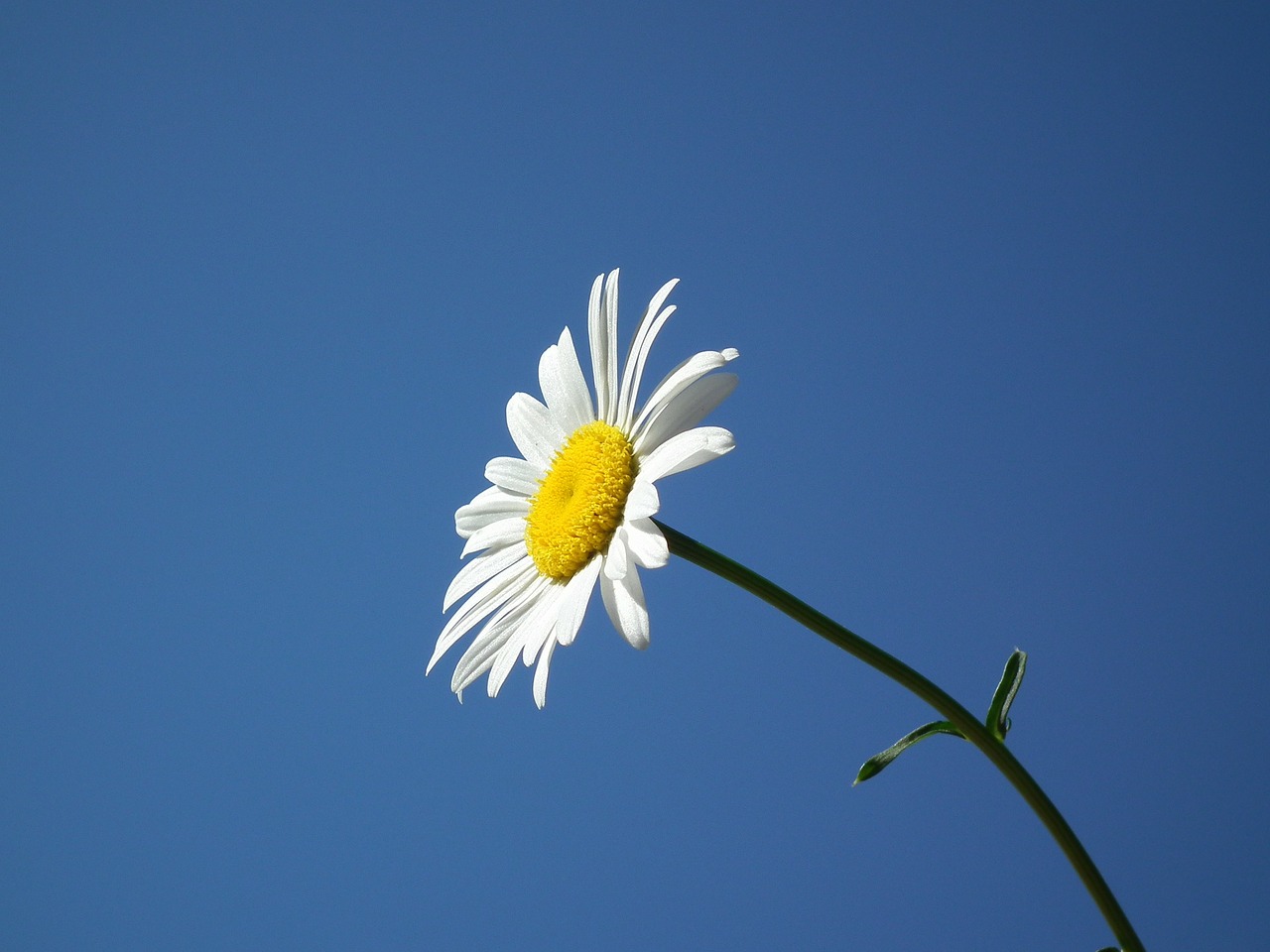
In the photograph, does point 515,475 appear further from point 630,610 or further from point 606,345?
point 630,610

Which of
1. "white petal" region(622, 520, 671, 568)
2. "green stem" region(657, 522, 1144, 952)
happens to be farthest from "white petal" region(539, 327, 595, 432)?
"green stem" region(657, 522, 1144, 952)

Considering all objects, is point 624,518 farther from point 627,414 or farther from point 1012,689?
point 1012,689

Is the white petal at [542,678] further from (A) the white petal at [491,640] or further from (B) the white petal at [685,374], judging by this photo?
(B) the white petal at [685,374]

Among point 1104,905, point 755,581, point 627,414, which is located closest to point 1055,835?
point 1104,905

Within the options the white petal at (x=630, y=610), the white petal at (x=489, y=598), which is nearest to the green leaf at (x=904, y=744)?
the white petal at (x=630, y=610)

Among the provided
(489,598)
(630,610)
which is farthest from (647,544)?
(489,598)

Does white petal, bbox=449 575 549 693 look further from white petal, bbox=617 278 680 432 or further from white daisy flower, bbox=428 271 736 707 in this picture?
white petal, bbox=617 278 680 432
